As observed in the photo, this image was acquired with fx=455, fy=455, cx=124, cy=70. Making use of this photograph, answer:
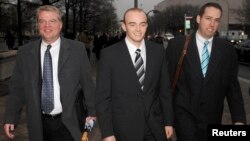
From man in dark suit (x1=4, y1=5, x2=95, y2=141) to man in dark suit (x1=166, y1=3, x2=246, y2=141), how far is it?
82cm

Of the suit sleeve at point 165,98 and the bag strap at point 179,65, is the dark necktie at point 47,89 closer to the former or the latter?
the suit sleeve at point 165,98

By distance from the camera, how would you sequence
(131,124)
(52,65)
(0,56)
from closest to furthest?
(131,124)
(52,65)
(0,56)

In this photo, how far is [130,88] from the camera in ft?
11.7

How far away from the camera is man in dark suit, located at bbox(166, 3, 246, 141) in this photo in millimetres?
3977

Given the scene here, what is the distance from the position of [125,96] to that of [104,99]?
17 cm

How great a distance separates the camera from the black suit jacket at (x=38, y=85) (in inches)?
151

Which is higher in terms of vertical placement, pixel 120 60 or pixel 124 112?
pixel 120 60

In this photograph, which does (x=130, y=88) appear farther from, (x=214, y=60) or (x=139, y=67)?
(x=214, y=60)

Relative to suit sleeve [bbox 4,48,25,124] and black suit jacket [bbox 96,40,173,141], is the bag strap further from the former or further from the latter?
suit sleeve [bbox 4,48,25,124]

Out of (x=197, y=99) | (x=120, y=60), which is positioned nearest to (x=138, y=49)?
(x=120, y=60)

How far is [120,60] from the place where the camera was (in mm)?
3578

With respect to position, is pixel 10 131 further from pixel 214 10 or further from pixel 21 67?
pixel 214 10

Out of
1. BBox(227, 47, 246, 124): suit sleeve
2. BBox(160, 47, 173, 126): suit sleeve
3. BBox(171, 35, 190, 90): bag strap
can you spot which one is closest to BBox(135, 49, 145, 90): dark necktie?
BBox(160, 47, 173, 126): suit sleeve

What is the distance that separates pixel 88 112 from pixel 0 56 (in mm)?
11076
